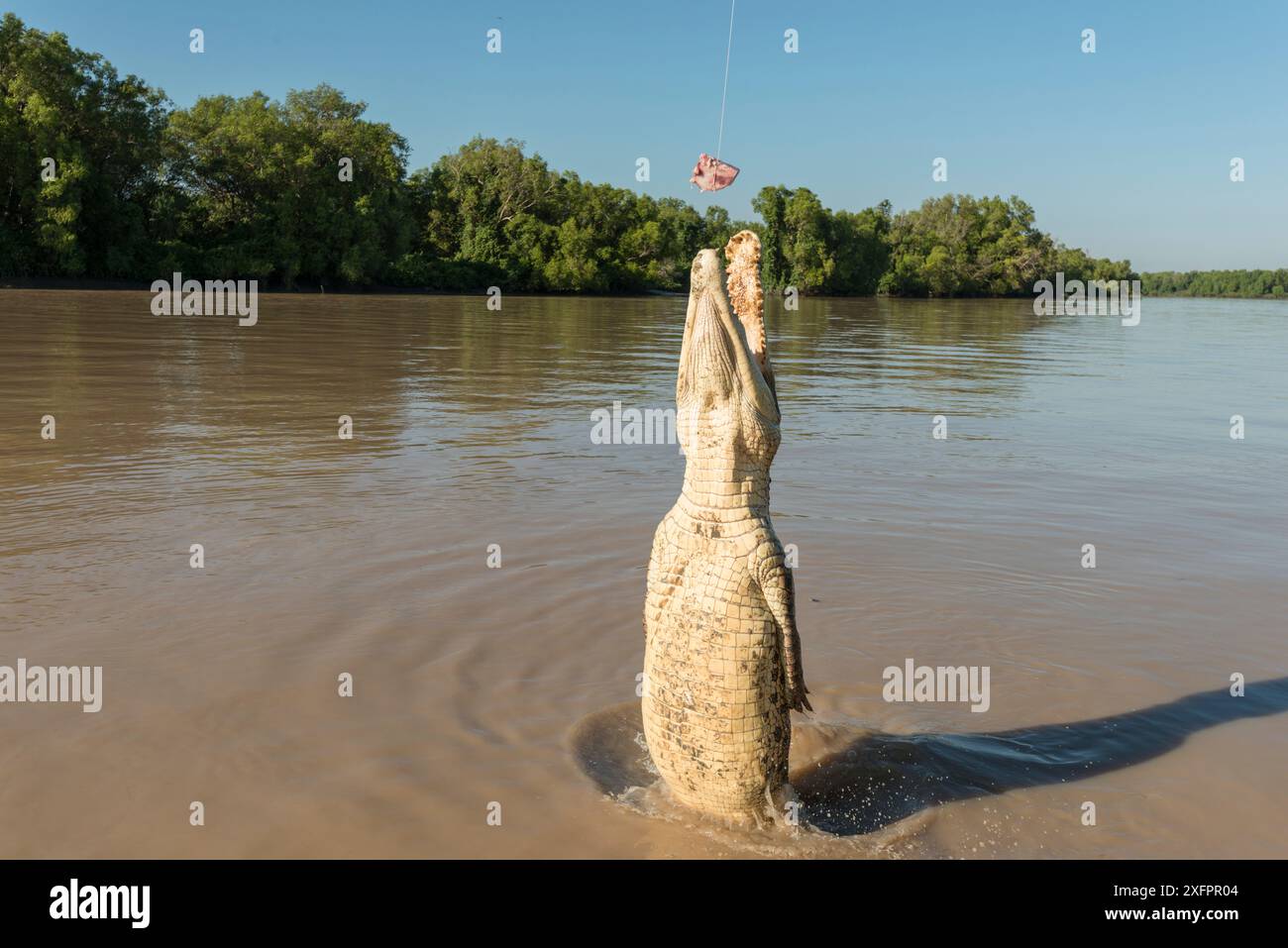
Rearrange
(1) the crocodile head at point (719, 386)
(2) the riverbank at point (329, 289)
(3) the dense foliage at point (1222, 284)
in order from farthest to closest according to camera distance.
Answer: (3) the dense foliage at point (1222, 284), (2) the riverbank at point (329, 289), (1) the crocodile head at point (719, 386)

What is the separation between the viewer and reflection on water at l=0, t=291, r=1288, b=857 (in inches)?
151

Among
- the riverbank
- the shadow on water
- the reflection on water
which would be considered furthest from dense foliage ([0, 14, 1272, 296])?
the shadow on water

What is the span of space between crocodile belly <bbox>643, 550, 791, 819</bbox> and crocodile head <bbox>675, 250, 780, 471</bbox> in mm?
418

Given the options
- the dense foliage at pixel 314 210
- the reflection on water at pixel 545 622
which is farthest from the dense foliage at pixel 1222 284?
the reflection on water at pixel 545 622

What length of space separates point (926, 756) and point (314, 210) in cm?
5798

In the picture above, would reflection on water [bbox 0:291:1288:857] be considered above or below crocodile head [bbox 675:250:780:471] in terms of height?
below

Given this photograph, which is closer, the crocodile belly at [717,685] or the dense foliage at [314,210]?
the crocodile belly at [717,685]

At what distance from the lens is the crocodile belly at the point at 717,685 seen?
3.52 m

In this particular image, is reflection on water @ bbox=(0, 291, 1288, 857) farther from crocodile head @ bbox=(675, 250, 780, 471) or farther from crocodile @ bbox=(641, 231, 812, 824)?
crocodile head @ bbox=(675, 250, 780, 471)

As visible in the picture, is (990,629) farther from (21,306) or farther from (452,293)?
(452,293)

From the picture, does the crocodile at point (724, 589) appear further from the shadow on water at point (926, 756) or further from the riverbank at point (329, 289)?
the riverbank at point (329, 289)

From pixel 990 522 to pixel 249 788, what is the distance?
6.48m

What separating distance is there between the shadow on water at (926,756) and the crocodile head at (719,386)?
5.00ft
